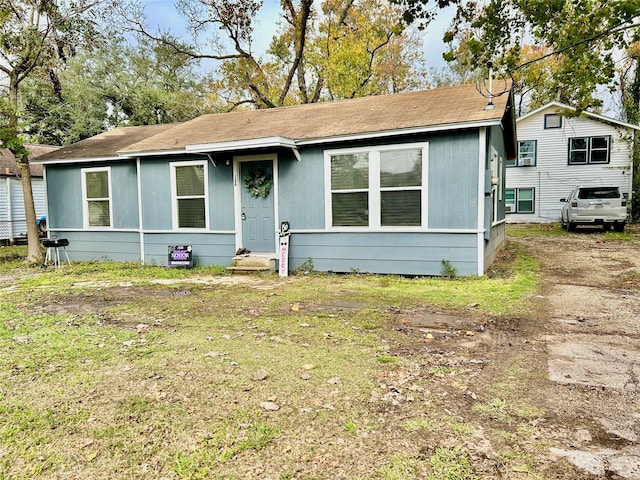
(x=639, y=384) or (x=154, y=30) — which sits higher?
(x=154, y=30)

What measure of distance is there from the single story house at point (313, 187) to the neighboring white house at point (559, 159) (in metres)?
10.4

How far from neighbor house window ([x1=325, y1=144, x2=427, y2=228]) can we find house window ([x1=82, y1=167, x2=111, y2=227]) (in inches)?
225

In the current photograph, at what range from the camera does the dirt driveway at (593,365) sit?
2.22 m

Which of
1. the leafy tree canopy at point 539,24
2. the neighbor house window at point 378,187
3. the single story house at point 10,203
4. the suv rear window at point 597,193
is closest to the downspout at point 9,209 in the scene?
the single story house at point 10,203

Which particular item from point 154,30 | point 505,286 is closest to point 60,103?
point 154,30

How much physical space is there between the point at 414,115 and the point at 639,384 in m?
5.83

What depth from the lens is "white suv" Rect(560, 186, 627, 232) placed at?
1348 centimetres

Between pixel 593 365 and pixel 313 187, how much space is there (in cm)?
566

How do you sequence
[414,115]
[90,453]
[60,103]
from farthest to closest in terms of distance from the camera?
[60,103] < [414,115] < [90,453]

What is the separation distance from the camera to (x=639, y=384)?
303 centimetres

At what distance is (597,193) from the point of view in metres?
13.6

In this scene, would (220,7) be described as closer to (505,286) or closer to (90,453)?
(505,286)

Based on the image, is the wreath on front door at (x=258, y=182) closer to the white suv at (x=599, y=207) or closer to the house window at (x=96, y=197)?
the house window at (x=96, y=197)

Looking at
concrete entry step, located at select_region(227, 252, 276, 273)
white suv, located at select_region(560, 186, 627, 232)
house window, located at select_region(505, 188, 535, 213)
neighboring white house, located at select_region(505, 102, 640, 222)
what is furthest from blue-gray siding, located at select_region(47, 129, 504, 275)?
house window, located at select_region(505, 188, 535, 213)
